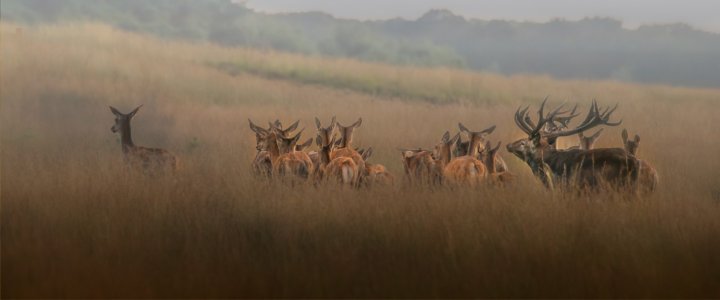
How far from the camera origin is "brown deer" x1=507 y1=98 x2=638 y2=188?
789 cm

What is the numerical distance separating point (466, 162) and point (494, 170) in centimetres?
91

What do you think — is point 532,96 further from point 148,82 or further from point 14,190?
point 14,190

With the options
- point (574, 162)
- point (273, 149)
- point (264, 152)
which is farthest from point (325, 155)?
point (574, 162)

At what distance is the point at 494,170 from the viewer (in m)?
9.86

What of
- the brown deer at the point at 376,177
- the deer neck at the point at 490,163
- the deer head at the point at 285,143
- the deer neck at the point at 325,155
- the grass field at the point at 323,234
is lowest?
the grass field at the point at 323,234

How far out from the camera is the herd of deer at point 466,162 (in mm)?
8000

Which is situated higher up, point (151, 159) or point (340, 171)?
point (151, 159)

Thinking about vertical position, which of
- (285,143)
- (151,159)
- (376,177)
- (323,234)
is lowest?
(323,234)

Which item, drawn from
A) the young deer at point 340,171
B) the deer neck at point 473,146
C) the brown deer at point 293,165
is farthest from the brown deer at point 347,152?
the deer neck at point 473,146

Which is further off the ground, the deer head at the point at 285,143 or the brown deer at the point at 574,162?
the deer head at the point at 285,143

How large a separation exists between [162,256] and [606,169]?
154 inches

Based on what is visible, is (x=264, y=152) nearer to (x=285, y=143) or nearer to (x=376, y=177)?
(x=285, y=143)

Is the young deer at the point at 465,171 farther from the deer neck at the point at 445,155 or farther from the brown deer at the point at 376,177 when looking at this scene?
the deer neck at the point at 445,155

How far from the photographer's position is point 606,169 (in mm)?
7930
